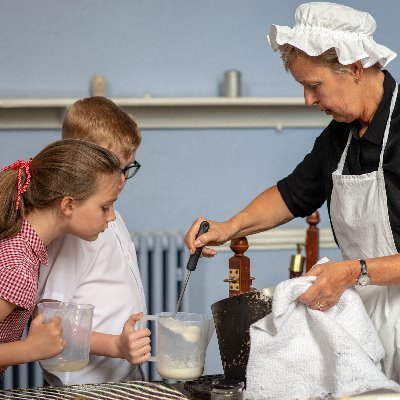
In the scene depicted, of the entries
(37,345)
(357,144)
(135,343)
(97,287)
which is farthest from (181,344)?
(357,144)

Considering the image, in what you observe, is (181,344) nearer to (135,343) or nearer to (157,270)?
(135,343)

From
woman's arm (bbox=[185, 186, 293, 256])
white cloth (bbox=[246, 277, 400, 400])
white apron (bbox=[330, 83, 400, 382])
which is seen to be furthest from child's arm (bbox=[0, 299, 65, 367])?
white apron (bbox=[330, 83, 400, 382])

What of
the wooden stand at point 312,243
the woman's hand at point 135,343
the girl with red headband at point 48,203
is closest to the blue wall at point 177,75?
the wooden stand at point 312,243

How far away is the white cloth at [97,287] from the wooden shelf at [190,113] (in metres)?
1.23

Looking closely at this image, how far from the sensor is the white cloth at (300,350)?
1.45m

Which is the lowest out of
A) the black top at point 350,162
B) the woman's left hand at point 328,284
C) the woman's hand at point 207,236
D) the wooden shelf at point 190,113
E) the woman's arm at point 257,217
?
the woman's left hand at point 328,284

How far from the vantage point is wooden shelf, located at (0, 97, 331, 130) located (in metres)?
3.02

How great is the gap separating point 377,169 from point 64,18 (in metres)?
1.65

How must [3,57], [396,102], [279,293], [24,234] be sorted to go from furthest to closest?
[3,57] < [396,102] < [24,234] < [279,293]

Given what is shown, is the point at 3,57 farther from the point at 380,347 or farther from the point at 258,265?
the point at 380,347

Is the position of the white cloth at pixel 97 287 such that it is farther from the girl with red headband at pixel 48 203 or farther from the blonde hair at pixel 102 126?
the blonde hair at pixel 102 126

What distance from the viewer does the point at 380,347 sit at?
1.54 meters

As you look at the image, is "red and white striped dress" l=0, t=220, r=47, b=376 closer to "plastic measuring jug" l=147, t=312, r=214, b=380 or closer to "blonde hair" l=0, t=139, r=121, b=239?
"blonde hair" l=0, t=139, r=121, b=239

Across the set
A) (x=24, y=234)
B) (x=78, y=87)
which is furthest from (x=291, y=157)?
(x=24, y=234)
